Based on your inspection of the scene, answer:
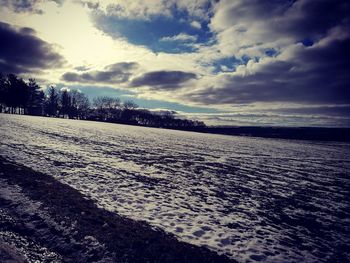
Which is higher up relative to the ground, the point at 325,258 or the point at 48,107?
the point at 48,107

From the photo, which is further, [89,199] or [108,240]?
[89,199]

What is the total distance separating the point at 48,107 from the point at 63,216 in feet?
481

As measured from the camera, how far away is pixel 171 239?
6969 millimetres

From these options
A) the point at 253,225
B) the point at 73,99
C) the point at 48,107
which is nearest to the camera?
the point at 253,225

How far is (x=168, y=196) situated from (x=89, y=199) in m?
3.48

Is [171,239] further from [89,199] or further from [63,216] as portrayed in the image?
[89,199]

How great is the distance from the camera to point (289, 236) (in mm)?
7961

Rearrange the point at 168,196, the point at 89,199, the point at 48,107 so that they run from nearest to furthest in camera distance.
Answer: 1. the point at 89,199
2. the point at 168,196
3. the point at 48,107

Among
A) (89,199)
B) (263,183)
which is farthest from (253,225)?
(263,183)

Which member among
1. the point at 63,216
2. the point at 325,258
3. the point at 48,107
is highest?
the point at 48,107

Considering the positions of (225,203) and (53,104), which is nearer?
(225,203)

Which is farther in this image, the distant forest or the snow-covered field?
the distant forest

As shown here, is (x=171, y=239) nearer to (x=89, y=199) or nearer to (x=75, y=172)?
(x=89, y=199)

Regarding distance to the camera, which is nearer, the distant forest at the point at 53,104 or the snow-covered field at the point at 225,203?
the snow-covered field at the point at 225,203
